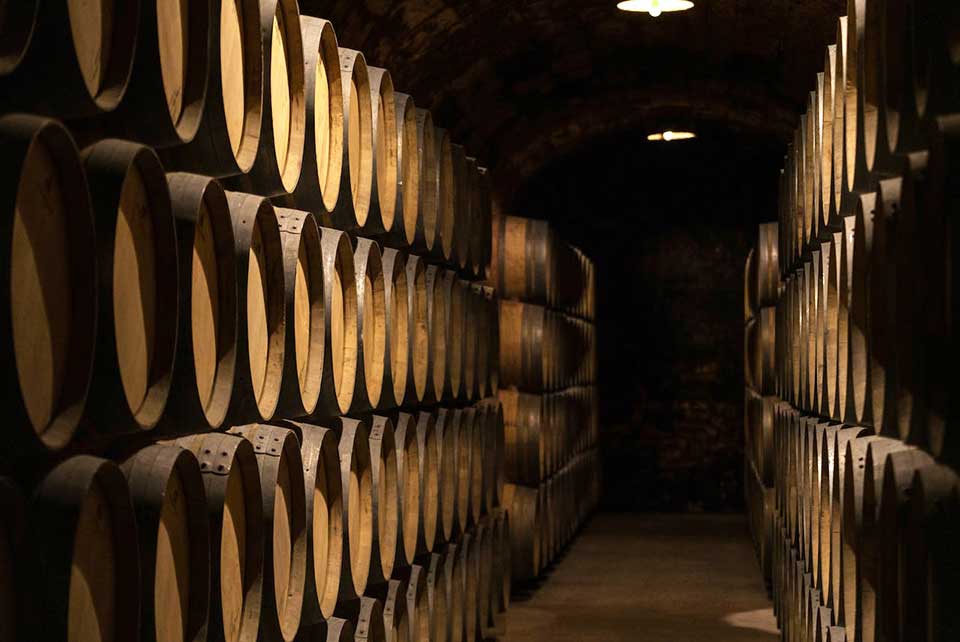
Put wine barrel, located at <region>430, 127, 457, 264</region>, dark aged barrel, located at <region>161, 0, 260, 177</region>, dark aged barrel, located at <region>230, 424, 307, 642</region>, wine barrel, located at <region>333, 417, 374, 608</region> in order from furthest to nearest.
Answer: wine barrel, located at <region>430, 127, 457, 264</region> < wine barrel, located at <region>333, 417, 374, 608</region> < dark aged barrel, located at <region>230, 424, 307, 642</region> < dark aged barrel, located at <region>161, 0, 260, 177</region>

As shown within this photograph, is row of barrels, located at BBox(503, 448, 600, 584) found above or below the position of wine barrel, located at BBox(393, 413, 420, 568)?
below

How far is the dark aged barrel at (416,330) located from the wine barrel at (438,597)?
0.75 m

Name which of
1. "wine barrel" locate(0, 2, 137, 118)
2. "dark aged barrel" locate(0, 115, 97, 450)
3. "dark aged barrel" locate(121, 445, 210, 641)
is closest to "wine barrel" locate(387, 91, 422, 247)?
"dark aged barrel" locate(121, 445, 210, 641)

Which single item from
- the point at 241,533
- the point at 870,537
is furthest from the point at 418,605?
the point at 870,537

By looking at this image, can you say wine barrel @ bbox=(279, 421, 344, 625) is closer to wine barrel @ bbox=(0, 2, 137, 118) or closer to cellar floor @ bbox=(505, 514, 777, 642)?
wine barrel @ bbox=(0, 2, 137, 118)

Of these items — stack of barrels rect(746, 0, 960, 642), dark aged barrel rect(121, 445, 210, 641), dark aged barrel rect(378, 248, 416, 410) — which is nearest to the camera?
stack of barrels rect(746, 0, 960, 642)

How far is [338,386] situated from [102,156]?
2134 millimetres

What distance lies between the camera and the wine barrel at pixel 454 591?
641cm

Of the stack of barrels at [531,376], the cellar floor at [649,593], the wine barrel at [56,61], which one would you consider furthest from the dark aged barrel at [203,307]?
the stack of barrels at [531,376]

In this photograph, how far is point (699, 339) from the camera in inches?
696

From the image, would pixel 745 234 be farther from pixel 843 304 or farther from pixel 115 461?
pixel 115 461

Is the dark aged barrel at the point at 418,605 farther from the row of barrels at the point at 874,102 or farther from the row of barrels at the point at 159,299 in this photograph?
the row of barrels at the point at 874,102

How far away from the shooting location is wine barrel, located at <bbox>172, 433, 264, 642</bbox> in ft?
10.7

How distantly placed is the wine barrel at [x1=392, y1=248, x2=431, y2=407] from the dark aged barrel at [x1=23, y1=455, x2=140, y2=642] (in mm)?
2696
